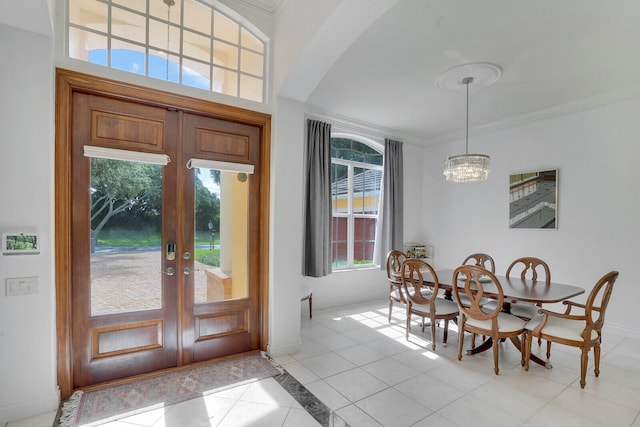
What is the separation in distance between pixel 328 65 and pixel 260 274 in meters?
2.10

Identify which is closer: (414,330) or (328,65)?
(328,65)

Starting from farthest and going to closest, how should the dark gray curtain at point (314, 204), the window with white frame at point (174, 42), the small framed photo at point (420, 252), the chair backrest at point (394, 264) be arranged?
1. the small framed photo at point (420, 252)
2. the dark gray curtain at point (314, 204)
3. the chair backrest at point (394, 264)
4. the window with white frame at point (174, 42)

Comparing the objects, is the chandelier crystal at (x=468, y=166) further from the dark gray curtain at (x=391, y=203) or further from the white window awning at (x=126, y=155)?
the white window awning at (x=126, y=155)

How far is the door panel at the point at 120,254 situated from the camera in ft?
7.88

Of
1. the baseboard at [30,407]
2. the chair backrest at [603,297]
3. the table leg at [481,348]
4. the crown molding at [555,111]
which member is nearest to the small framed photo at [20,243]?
the baseboard at [30,407]

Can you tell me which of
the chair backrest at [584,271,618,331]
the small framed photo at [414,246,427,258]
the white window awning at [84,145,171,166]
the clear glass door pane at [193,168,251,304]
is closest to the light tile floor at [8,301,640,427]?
the chair backrest at [584,271,618,331]

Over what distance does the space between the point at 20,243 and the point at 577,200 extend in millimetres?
5841

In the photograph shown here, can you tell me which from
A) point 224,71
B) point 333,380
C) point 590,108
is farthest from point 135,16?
point 590,108

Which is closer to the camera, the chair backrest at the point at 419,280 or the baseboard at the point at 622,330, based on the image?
the chair backrest at the point at 419,280

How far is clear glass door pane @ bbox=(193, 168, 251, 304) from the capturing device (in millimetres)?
2879

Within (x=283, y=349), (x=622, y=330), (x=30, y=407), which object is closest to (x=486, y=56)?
(x=283, y=349)

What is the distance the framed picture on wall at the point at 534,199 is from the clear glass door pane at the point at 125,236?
192 inches

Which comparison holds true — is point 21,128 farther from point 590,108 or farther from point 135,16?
point 590,108

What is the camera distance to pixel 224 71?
9.64ft
